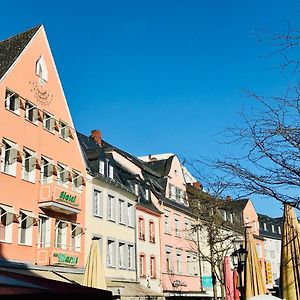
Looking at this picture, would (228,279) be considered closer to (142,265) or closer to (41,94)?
(142,265)

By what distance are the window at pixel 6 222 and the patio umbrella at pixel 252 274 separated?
1016 centimetres

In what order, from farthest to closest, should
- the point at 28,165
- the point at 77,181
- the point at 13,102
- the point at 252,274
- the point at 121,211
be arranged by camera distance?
1. the point at 121,211
2. the point at 77,181
3. the point at 28,165
4. the point at 13,102
5. the point at 252,274

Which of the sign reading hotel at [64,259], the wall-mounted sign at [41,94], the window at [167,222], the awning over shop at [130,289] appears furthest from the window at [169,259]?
the wall-mounted sign at [41,94]

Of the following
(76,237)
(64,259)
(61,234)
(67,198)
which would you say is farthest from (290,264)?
(76,237)

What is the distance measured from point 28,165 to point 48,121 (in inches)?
121

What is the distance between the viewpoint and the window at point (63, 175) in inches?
1019

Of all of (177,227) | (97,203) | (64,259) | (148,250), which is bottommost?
(64,259)

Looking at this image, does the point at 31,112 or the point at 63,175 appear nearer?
the point at 31,112

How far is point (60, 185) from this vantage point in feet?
81.3

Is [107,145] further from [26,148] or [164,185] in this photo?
[26,148]

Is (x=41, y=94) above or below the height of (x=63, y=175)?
above

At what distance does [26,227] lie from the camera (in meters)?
23.0

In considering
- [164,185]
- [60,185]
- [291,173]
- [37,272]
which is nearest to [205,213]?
[60,185]

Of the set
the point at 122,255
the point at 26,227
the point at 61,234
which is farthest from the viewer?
the point at 122,255
